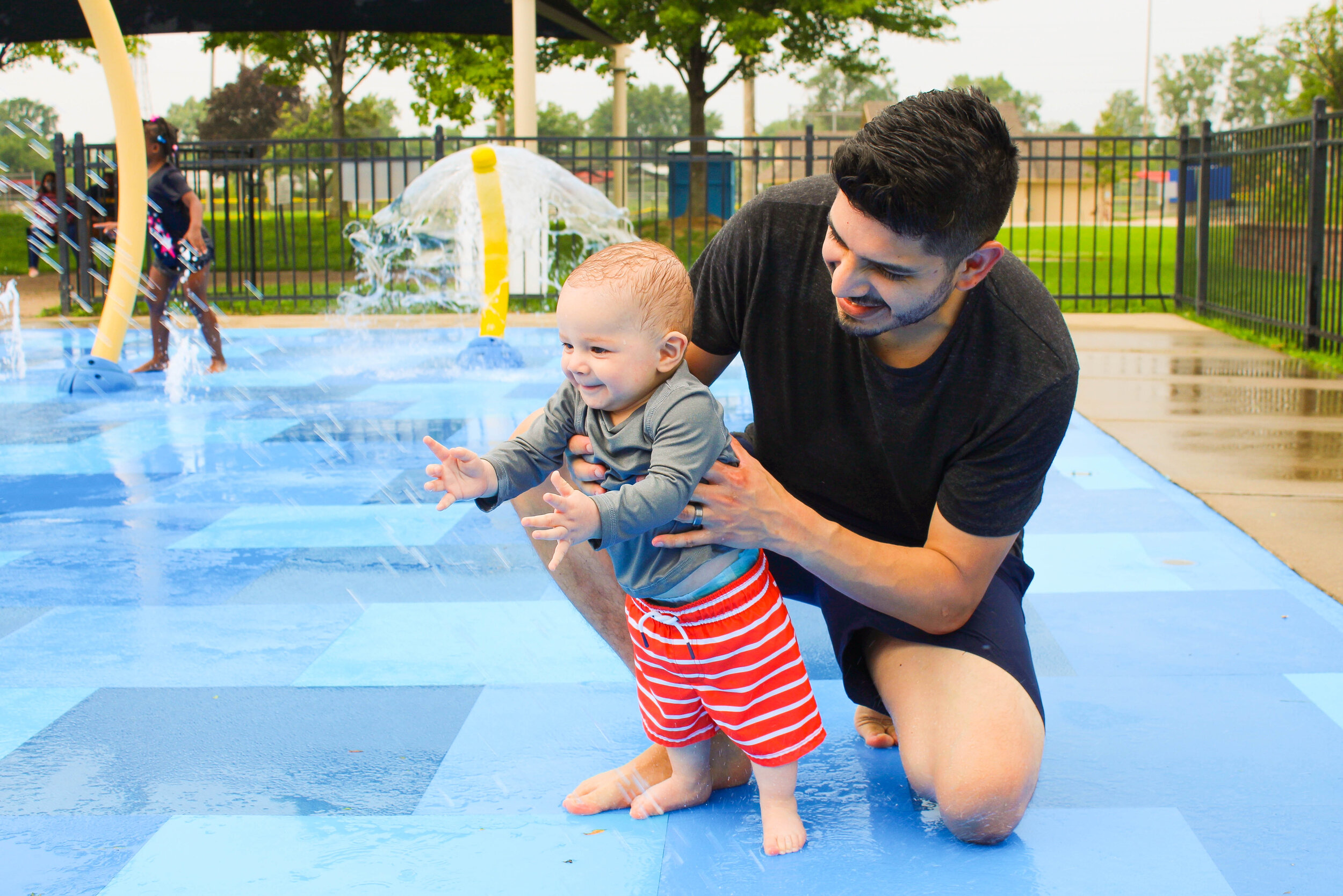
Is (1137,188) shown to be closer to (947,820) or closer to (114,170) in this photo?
(114,170)

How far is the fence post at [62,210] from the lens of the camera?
40.6 feet

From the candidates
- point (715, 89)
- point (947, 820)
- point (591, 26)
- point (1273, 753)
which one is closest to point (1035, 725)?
point (947, 820)

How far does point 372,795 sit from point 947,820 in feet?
3.89

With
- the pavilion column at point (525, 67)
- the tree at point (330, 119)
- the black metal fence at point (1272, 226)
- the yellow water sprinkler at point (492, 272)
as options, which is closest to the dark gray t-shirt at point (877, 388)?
the yellow water sprinkler at point (492, 272)

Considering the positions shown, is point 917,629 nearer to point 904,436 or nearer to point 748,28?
point 904,436

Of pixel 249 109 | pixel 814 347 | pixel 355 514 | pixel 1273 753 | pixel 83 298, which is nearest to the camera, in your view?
pixel 814 347

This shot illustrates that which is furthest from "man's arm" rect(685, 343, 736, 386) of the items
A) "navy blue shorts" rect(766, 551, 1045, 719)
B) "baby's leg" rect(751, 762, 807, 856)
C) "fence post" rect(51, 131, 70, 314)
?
"fence post" rect(51, 131, 70, 314)

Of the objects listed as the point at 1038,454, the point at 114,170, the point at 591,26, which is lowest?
the point at 1038,454

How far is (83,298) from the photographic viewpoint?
1276 cm

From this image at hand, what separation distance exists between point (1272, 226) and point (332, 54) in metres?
21.4

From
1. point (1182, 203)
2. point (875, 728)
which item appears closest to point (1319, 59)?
point (1182, 203)

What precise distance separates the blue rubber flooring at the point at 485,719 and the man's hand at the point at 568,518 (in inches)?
26.7

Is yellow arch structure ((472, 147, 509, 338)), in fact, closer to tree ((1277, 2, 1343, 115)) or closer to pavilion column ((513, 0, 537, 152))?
pavilion column ((513, 0, 537, 152))

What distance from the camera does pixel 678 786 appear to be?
94.3 inches
